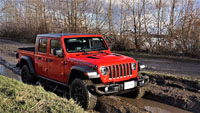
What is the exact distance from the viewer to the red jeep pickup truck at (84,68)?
16.2 ft

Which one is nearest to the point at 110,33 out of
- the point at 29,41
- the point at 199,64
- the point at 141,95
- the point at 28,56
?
the point at 199,64

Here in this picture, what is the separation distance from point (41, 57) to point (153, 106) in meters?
3.71

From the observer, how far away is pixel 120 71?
514 centimetres

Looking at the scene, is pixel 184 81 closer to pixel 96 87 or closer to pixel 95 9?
pixel 96 87

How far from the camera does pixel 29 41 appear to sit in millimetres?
26266

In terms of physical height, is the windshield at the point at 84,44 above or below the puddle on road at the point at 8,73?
above

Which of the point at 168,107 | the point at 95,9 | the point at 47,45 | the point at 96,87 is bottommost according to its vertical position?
the point at 168,107

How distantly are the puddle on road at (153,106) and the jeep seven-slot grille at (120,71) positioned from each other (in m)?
1.04

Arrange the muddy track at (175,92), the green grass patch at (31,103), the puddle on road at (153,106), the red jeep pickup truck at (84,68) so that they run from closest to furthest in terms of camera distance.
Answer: the green grass patch at (31,103) < the red jeep pickup truck at (84,68) < the puddle on road at (153,106) < the muddy track at (175,92)

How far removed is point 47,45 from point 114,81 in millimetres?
2641

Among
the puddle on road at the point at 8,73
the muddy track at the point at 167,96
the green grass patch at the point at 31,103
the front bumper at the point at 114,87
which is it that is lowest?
the muddy track at the point at 167,96

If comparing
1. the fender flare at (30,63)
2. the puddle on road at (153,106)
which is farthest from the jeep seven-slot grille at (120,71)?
the fender flare at (30,63)

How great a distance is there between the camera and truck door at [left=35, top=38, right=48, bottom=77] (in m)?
6.63

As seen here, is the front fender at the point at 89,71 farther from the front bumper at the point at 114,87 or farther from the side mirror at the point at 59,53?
the side mirror at the point at 59,53
